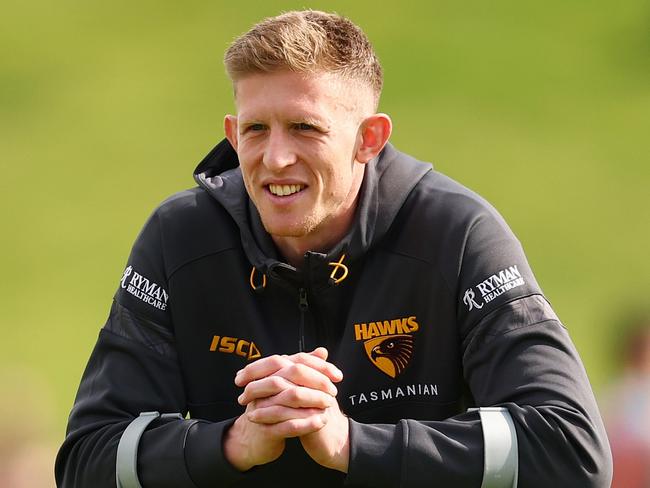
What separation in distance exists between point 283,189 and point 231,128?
306mm

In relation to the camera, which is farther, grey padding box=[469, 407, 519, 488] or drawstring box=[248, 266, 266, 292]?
drawstring box=[248, 266, 266, 292]

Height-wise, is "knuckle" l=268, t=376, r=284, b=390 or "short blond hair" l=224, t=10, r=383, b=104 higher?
"short blond hair" l=224, t=10, r=383, b=104

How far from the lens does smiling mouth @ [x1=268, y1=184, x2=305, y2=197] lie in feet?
10.8

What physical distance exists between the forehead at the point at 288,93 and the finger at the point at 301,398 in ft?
2.34

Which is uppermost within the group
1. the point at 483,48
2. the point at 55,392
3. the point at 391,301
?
the point at 483,48

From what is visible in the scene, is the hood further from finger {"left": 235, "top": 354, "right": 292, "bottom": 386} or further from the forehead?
finger {"left": 235, "top": 354, "right": 292, "bottom": 386}

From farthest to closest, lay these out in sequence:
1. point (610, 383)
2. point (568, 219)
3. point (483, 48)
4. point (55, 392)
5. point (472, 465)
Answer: point (483, 48) → point (568, 219) → point (55, 392) → point (610, 383) → point (472, 465)

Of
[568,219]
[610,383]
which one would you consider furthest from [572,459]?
[568,219]

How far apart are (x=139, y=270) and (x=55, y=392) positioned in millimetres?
6781

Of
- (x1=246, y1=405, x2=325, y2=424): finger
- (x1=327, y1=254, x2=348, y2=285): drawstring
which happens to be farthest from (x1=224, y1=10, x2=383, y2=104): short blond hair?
(x1=246, y1=405, x2=325, y2=424): finger

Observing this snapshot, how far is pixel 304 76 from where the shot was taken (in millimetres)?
3266

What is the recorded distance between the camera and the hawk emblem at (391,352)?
3355mm

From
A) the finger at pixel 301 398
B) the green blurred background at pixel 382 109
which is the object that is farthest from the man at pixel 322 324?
the green blurred background at pixel 382 109

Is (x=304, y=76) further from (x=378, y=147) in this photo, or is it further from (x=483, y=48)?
(x=483, y=48)
